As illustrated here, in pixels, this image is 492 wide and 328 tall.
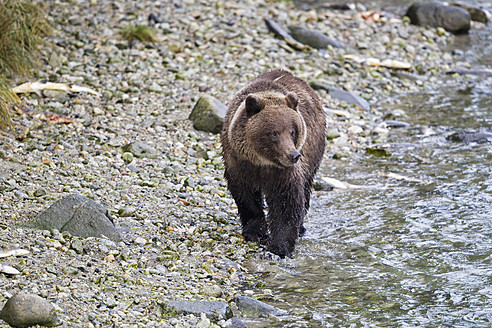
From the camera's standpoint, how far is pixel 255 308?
572 cm

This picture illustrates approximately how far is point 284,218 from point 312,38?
8.63 meters

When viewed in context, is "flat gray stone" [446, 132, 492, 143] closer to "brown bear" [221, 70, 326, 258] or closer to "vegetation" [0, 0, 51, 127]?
"brown bear" [221, 70, 326, 258]

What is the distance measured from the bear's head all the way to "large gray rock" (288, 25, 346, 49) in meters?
8.34

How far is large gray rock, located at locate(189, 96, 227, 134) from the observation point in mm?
10164

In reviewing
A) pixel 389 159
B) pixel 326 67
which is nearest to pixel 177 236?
pixel 389 159

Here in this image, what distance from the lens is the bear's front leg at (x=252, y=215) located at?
23.3 ft

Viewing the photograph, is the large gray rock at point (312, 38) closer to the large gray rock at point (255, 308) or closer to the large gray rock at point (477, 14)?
the large gray rock at point (477, 14)

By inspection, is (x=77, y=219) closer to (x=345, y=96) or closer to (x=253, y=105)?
(x=253, y=105)

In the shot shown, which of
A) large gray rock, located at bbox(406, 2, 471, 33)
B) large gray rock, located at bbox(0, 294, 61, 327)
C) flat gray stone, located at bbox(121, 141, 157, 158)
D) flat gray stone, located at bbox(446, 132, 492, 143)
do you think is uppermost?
large gray rock, located at bbox(0, 294, 61, 327)

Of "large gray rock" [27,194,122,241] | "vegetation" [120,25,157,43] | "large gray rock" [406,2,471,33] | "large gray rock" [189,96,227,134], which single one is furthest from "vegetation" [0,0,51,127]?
"large gray rock" [406,2,471,33]

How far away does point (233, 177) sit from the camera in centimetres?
699

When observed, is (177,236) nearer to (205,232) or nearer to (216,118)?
(205,232)

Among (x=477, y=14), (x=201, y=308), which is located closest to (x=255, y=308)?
(x=201, y=308)

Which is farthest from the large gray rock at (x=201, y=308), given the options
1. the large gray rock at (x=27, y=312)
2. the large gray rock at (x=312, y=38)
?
the large gray rock at (x=312, y=38)
